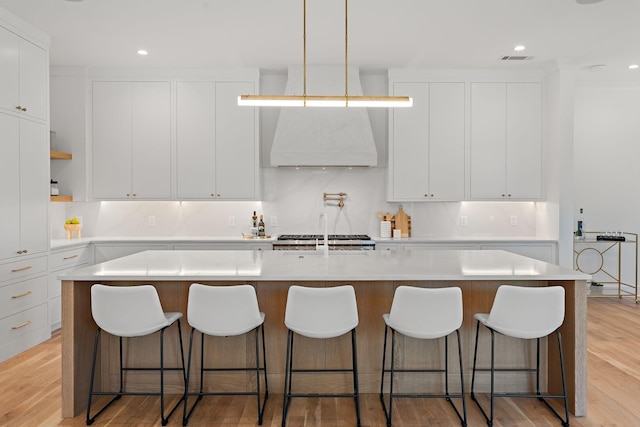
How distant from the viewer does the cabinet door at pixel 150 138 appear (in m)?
5.11

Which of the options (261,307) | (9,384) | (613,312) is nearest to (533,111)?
(613,312)

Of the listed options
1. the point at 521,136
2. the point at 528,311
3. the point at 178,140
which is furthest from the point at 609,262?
the point at 178,140

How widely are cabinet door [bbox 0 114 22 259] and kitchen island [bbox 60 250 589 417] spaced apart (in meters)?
1.25

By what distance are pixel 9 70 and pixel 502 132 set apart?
4874 mm

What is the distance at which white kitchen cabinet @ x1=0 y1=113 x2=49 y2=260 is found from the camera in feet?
11.8

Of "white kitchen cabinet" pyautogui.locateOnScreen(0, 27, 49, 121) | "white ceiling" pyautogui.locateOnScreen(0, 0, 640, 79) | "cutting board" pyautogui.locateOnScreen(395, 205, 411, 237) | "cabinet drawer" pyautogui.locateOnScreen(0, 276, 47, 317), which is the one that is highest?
"white ceiling" pyautogui.locateOnScreen(0, 0, 640, 79)

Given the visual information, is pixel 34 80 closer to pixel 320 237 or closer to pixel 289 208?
pixel 289 208

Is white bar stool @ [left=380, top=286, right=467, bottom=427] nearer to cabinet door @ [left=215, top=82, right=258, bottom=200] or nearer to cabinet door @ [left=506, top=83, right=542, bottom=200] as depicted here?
cabinet door @ [left=215, top=82, right=258, bottom=200]

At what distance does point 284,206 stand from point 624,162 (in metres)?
4.39

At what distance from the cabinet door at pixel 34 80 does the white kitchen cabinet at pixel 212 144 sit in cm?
136

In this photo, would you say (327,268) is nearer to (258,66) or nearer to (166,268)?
(166,268)

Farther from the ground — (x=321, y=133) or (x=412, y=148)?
(x=321, y=133)

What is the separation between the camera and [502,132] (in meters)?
5.18

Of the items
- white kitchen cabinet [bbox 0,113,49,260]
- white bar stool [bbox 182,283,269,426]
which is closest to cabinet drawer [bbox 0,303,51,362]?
white kitchen cabinet [bbox 0,113,49,260]
